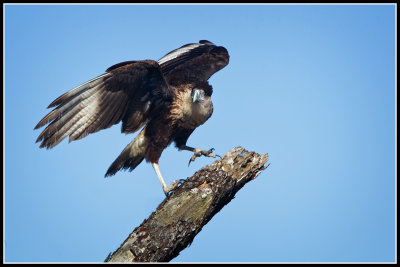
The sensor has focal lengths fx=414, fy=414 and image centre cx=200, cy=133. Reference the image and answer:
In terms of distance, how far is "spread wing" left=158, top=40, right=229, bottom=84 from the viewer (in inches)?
251

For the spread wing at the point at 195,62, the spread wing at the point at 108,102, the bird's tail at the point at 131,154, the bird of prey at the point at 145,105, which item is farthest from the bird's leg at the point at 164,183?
the spread wing at the point at 195,62

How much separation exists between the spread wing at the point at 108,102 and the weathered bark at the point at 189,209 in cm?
138

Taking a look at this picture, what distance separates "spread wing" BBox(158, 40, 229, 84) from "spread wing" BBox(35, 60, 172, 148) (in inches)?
36.8

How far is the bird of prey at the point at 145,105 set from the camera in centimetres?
464

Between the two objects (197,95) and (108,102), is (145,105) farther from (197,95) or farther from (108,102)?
(197,95)

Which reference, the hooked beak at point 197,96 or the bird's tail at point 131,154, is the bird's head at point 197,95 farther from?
the bird's tail at point 131,154

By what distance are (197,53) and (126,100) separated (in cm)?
210

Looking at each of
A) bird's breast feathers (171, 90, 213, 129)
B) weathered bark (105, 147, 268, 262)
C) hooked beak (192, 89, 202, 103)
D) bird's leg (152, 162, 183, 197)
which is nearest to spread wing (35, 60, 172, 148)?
bird's breast feathers (171, 90, 213, 129)

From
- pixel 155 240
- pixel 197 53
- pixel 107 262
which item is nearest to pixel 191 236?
pixel 155 240

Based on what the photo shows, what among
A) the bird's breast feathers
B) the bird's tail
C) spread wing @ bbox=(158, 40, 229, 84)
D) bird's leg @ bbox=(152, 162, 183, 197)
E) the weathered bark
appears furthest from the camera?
spread wing @ bbox=(158, 40, 229, 84)

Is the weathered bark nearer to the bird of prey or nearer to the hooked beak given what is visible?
the bird of prey

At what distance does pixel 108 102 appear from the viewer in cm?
496

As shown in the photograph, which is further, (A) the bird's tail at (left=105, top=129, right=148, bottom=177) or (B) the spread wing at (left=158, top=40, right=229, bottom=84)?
(B) the spread wing at (left=158, top=40, right=229, bottom=84)

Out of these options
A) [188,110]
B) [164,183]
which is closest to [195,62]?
[188,110]
